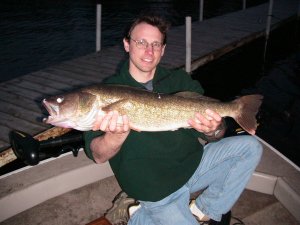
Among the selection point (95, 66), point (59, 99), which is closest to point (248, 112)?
point (59, 99)

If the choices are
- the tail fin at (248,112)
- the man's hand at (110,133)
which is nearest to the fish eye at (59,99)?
the man's hand at (110,133)

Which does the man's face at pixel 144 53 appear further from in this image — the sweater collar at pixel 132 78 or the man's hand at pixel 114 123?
the man's hand at pixel 114 123

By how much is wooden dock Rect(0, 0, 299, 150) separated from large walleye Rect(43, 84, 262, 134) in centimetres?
314

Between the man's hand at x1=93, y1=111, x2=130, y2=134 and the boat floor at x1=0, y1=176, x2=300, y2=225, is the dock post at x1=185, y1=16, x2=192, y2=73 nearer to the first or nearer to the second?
the boat floor at x1=0, y1=176, x2=300, y2=225

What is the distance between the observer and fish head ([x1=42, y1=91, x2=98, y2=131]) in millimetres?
3086

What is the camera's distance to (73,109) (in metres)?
3.10

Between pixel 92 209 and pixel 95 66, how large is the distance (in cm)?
673

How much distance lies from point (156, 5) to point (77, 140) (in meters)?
26.1

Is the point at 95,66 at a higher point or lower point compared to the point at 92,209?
higher

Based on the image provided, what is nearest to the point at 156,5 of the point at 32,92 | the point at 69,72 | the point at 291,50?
the point at 291,50

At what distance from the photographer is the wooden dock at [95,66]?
6680 millimetres

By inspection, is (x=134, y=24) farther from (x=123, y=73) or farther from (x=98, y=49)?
(x=98, y=49)

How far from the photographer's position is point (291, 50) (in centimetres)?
1631

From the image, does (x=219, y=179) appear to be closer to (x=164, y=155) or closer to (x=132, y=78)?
(x=164, y=155)
